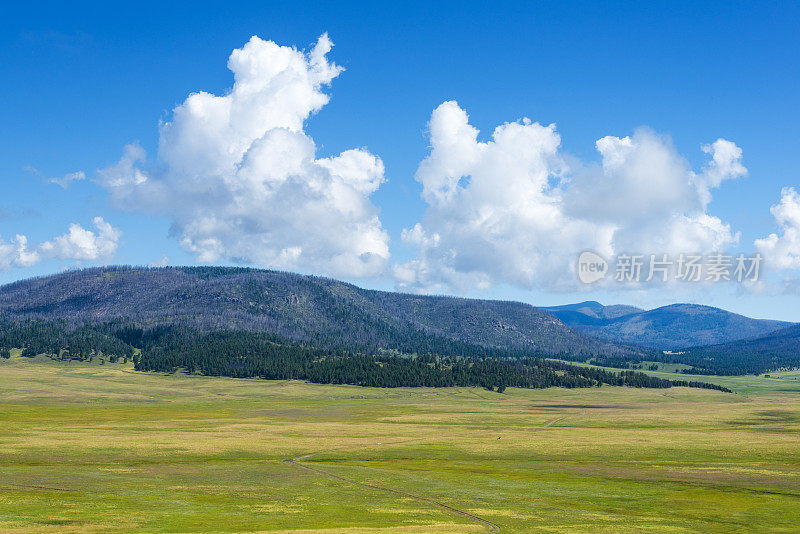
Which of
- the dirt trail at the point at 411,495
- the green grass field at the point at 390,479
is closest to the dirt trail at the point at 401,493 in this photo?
the dirt trail at the point at 411,495

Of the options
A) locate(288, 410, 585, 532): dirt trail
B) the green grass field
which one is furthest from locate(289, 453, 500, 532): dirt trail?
the green grass field

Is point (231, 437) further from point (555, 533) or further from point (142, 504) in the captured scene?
point (555, 533)

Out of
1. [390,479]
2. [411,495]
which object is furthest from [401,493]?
[390,479]

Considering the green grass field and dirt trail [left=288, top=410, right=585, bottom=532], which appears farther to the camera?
dirt trail [left=288, top=410, right=585, bottom=532]

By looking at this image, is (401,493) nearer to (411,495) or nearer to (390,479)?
(411,495)

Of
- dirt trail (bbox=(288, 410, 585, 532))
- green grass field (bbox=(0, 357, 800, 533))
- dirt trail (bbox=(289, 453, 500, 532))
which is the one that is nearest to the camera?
green grass field (bbox=(0, 357, 800, 533))

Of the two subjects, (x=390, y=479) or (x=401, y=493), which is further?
Answer: (x=390, y=479)

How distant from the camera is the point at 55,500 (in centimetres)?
6906

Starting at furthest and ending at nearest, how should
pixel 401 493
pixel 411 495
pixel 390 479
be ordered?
1. pixel 390 479
2. pixel 401 493
3. pixel 411 495

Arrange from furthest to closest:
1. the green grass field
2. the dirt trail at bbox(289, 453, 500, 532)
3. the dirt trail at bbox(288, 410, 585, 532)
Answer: the dirt trail at bbox(288, 410, 585, 532), the dirt trail at bbox(289, 453, 500, 532), the green grass field

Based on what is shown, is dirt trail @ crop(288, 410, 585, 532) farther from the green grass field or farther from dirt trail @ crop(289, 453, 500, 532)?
the green grass field

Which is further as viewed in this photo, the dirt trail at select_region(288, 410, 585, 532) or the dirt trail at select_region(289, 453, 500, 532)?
the dirt trail at select_region(288, 410, 585, 532)

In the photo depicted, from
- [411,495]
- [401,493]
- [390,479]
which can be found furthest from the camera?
[390,479]

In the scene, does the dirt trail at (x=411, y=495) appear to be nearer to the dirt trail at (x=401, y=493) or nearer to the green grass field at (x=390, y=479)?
the dirt trail at (x=401, y=493)
